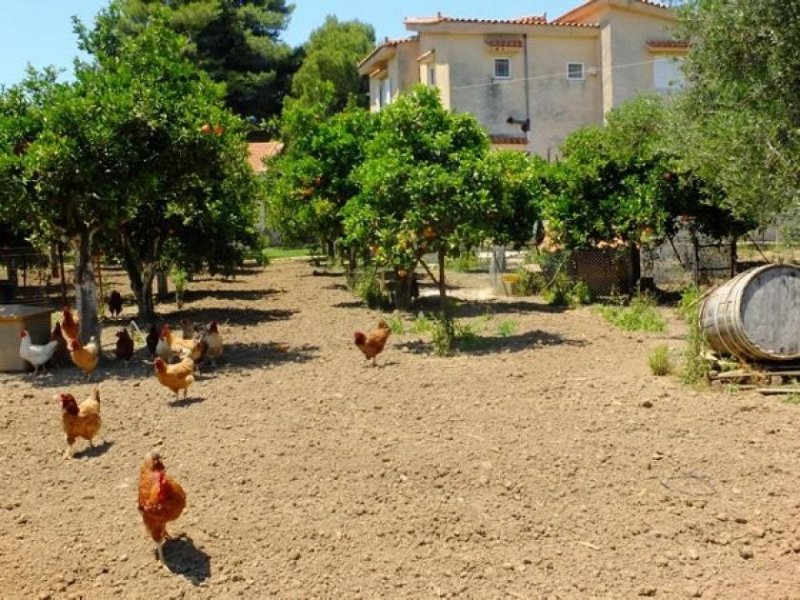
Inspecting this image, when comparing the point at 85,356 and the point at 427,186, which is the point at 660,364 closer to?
the point at 427,186

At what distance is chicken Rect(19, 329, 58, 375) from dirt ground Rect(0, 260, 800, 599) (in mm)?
687

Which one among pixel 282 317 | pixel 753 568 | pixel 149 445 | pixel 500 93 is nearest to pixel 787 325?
pixel 753 568

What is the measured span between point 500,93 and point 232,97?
21.4 meters

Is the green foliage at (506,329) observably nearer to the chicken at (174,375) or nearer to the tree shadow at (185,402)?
the tree shadow at (185,402)

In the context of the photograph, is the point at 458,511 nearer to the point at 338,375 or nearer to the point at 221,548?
the point at 221,548

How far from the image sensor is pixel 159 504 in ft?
18.1

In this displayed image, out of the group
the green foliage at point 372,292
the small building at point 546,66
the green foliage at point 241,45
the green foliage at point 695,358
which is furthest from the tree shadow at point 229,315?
the green foliage at point 241,45

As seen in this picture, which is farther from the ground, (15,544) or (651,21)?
(651,21)

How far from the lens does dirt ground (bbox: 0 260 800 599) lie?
5.36m

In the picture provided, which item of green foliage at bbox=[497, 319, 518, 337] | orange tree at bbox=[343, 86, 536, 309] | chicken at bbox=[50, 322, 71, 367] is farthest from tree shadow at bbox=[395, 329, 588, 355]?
chicken at bbox=[50, 322, 71, 367]

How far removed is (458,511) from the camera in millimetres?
6129

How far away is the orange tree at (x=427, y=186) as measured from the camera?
12.3 metres

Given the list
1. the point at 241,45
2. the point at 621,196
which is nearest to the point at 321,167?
the point at 621,196

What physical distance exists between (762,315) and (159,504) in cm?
652
